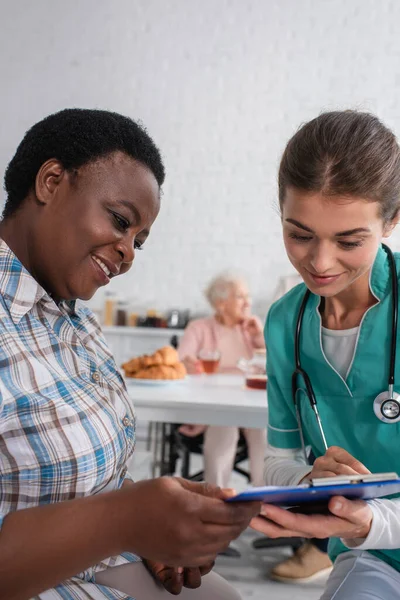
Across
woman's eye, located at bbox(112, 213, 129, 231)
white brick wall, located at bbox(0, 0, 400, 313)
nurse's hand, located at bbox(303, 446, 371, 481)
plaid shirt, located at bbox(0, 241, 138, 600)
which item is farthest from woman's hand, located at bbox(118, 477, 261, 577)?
white brick wall, located at bbox(0, 0, 400, 313)

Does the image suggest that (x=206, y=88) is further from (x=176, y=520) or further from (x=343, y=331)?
(x=176, y=520)

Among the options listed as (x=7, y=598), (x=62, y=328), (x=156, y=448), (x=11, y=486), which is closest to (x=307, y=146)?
(x=62, y=328)

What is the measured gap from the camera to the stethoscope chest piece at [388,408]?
1137 millimetres

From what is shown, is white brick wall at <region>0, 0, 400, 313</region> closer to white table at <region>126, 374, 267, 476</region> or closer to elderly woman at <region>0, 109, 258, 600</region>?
white table at <region>126, 374, 267, 476</region>

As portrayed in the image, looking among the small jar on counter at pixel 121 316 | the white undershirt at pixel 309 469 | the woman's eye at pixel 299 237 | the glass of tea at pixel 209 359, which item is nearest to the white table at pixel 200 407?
the glass of tea at pixel 209 359

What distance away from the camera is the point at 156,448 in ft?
11.1

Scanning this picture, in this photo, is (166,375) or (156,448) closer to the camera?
(166,375)

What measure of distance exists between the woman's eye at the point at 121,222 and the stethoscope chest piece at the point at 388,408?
1.77ft

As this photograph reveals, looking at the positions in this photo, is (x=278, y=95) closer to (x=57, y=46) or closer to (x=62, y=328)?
(x=57, y=46)

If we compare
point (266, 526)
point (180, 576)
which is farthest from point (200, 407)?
point (266, 526)

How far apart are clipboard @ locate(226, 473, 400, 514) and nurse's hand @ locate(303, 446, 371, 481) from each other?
19 centimetres

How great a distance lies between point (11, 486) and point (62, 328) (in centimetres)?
28

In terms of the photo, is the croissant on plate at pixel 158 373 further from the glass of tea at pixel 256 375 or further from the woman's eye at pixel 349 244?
the woman's eye at pixel 349 244

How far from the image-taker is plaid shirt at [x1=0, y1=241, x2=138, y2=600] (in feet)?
2.78
